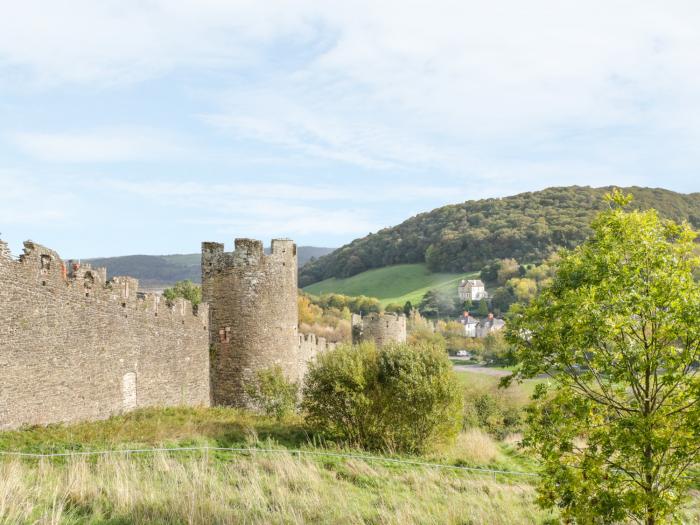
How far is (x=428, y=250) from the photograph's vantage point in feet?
453

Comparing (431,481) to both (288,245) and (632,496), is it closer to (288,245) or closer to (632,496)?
(632,496)

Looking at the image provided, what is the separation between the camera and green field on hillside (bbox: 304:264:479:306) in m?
126

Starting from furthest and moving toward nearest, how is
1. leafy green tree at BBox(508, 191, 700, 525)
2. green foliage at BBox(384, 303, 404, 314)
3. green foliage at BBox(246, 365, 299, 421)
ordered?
green foliage at BBox(384, 303, 404, 314) → green foliage at BBox(246, 365, 299, 421) → leafy green tree at BBox(508, 191, 700, 525)

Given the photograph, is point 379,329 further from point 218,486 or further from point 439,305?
point 439,305

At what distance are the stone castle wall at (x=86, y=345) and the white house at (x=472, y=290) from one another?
102 metres

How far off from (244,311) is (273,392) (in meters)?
2.73

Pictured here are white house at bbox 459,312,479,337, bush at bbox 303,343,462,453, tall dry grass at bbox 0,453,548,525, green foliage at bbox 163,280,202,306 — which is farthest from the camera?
white house at bbox 459,312,479,337

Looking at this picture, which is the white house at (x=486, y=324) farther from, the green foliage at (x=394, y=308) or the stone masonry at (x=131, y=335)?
the stone masonry at (x=131, y=335)

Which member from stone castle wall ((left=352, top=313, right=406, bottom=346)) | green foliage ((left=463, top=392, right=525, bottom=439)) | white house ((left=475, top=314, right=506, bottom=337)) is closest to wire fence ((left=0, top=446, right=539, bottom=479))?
green foliage ((left=463, top=392, right=525, bottom=439))

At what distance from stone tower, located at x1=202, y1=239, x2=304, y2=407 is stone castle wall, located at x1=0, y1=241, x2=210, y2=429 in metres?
0.51

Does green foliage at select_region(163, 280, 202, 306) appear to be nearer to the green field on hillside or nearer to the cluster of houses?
the cluster of houses

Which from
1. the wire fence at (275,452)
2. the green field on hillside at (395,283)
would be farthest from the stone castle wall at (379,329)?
the green field on hillside at (395,283)

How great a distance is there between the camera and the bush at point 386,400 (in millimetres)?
18641

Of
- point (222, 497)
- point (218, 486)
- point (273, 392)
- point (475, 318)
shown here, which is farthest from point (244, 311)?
point (475, 318)
